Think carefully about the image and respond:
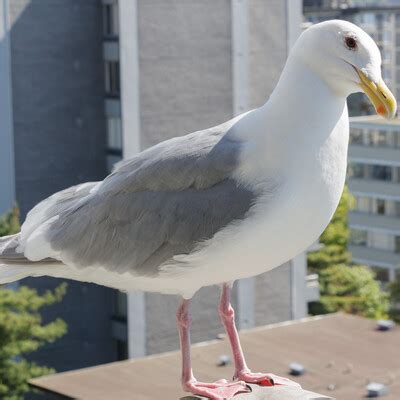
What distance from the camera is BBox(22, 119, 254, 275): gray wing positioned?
14.9 ft

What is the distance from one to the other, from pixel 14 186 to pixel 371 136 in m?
18.1

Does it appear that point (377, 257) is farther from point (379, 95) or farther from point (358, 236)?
point (379, 95)

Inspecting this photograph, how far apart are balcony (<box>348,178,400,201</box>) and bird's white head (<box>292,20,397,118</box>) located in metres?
35.6

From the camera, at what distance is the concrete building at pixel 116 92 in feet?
75.4

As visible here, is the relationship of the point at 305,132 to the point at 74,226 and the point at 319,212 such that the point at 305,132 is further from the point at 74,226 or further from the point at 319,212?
the point at 74,226

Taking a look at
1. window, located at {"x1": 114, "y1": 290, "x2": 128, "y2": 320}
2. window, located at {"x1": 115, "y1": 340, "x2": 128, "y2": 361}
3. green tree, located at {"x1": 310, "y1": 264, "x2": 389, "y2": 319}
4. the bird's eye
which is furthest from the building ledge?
green tree, located at {"x1": 310, "y1": 264, "x2": 389, "y2": 319}

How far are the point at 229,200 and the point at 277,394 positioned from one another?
78 cm

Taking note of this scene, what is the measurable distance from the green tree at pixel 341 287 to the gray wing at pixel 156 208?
2583cm

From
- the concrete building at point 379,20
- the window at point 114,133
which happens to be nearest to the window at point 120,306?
the window at point 114,133

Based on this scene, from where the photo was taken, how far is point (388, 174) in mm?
40281

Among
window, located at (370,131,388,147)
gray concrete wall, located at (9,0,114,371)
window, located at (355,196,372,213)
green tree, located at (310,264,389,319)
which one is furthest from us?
window, located at (355,196,372,213)

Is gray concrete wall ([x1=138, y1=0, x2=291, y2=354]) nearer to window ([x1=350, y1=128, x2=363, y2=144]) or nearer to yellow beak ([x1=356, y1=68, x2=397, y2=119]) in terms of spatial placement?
window ([x1=350, y1=128, x2=363, y2=144])

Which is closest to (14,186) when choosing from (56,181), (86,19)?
(56,181)

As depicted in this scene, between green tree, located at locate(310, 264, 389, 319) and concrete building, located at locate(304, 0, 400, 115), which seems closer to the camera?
green tree, located at locate(310, 264, 389, 319)
